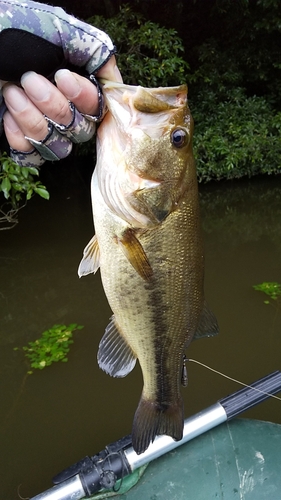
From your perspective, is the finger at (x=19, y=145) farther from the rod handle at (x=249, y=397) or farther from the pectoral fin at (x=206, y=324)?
the rod handle at (x=249, y=397)

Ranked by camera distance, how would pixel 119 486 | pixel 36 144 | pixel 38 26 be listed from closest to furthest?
pixel 38 26, pixel 36 144, pixel 119 486

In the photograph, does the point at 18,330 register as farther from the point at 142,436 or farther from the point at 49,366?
the point at 142,436

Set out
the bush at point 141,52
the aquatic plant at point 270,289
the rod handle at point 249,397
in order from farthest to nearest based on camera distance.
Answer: the bush at point 141,52, the aquatic plant at point 270,289, the rod handle at point 249,397

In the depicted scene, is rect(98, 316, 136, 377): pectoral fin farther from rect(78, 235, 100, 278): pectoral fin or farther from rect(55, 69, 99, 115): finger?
rect(55, 69, 99, 115): finger

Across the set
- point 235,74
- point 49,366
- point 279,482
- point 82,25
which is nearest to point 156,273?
point 82,25

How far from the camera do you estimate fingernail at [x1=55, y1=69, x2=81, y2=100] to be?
111 centimetres

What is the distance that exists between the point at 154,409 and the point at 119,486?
66 cm

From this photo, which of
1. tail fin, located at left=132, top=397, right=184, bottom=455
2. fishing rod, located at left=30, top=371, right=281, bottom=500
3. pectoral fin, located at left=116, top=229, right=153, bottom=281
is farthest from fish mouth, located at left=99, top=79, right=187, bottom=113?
fishing rod, located at left=30, top=371, right=281, bottom=500

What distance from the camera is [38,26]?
1.09 metres

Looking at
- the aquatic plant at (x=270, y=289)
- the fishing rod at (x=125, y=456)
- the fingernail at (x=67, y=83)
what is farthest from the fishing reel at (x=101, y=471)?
the aquatic plant at (x=270, y=289)

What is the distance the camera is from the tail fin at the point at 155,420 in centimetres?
161

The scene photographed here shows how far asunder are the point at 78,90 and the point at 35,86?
4.3 inches

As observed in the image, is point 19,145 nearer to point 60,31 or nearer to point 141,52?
point 60,31

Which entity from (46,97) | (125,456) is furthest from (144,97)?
(125,456)
